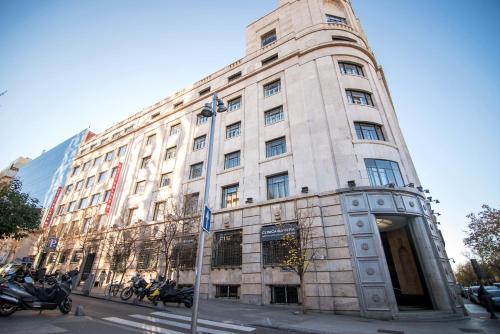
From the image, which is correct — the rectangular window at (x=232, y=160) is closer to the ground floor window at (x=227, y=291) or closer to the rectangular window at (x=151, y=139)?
the ground floor window at (x=227, y=291)

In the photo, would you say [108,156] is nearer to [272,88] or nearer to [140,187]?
[140,187]

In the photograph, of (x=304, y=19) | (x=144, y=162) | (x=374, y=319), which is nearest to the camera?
(x=374, y=319)

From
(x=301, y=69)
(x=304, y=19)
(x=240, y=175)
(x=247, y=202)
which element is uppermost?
(x=304, y=19)

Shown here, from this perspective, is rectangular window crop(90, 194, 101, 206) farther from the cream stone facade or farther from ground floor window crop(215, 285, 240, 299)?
ground floor window crop(215, 285, 240, 299)

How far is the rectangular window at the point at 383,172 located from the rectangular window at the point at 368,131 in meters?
1.99

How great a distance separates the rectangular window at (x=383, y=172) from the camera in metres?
13.7

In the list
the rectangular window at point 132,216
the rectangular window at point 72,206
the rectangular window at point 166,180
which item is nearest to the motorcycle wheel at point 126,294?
the rectangular window at point 132,216

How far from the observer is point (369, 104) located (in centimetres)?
1714

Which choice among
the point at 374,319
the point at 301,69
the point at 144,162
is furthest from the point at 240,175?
the point at 144,162

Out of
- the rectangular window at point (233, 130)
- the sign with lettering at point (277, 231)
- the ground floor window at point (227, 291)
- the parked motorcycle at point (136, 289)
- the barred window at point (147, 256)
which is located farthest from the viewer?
the rectangular window at point (233, 130)

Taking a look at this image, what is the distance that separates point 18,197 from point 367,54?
29.1 meters

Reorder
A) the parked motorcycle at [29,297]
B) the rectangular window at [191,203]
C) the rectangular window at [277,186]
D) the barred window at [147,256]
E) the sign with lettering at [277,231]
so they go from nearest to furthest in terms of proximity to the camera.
A: the parked motorcycle at [29,297], the sign with lettering at [277,231], the rectangular window at [277,186], the rectangular window at [191,203], the barred window at [147,256]

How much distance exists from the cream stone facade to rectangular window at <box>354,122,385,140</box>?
9 centimetres

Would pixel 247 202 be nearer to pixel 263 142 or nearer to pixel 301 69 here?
pixel 263 142
